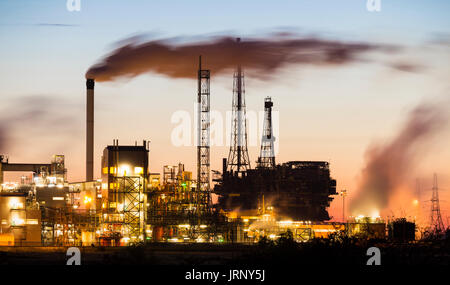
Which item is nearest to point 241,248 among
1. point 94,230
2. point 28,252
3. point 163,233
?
point 28,252

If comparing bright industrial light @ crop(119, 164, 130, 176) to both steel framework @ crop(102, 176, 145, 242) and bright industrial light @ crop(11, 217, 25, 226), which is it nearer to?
steel framework @ crop(102, 176, 145, 242)

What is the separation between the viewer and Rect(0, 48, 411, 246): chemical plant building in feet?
256

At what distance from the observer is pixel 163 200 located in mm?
98562

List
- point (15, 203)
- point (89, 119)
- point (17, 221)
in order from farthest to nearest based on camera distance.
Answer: point (89, 119), point (15, 203), point (17, 221)

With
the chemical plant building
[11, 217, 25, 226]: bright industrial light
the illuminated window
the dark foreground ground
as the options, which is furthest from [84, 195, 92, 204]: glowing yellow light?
the dark foreground ground

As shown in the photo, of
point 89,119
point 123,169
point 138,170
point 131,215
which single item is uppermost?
point 89,119

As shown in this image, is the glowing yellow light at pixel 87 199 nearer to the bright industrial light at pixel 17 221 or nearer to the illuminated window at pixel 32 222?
the bright industrial light at pixel 17 221

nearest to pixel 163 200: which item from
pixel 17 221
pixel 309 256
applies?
pixel 17 221

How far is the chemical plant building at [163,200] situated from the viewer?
7794 centimetres

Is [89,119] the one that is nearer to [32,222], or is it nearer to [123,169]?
[123,169]

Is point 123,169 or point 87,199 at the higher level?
point 123,169

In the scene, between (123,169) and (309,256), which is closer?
(309,256)

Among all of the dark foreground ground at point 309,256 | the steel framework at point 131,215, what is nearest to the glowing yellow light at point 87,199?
the steel framework at point 131,215

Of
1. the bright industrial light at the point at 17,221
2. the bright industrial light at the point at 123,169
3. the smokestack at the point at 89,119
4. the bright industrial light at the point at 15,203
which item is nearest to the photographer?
the bright industrial light at the point at 17,221
